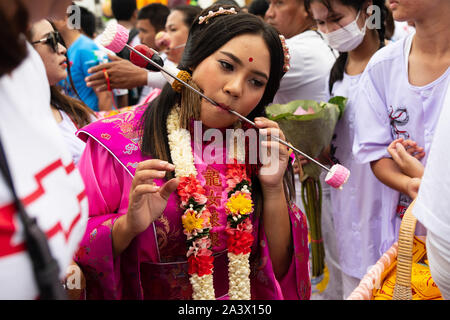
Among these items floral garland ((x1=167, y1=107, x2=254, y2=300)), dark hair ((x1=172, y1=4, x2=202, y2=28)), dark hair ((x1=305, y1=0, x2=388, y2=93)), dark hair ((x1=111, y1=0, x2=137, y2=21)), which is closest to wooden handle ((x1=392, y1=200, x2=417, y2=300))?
floral garland ((x1=167, y1=107, x2=254, y2=300))

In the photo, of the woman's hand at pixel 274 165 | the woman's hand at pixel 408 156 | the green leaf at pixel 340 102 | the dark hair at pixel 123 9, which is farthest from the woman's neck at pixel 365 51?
the dark hair at pixel 123 9

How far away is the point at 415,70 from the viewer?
2.18m

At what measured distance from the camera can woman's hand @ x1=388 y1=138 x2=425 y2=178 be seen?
2.12 meters

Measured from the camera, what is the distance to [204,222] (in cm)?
159

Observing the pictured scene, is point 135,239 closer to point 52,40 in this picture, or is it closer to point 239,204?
point 239,204

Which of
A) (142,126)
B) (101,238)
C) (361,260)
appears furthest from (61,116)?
(361,260)

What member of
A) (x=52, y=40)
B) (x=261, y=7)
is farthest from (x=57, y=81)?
(x=261, y=7)

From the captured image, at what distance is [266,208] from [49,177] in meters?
Answer: 1.13

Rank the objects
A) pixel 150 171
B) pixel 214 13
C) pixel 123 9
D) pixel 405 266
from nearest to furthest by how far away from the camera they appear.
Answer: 1. pixel 150 171
2. pixel 405 266
3. pixel 214 13
4. pixel 123 9

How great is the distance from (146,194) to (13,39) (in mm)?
770

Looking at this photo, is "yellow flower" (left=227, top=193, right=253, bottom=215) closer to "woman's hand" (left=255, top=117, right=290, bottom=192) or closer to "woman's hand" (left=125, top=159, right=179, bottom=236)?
"woman's hand" (left=255, top=117, right=290, bottom=192)

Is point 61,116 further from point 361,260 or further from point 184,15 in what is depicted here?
point 361,260

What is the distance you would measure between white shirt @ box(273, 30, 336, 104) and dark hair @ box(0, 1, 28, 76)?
255 cm

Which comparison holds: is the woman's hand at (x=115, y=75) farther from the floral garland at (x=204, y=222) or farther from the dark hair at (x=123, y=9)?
the dark hair at (x=123, y=9)
